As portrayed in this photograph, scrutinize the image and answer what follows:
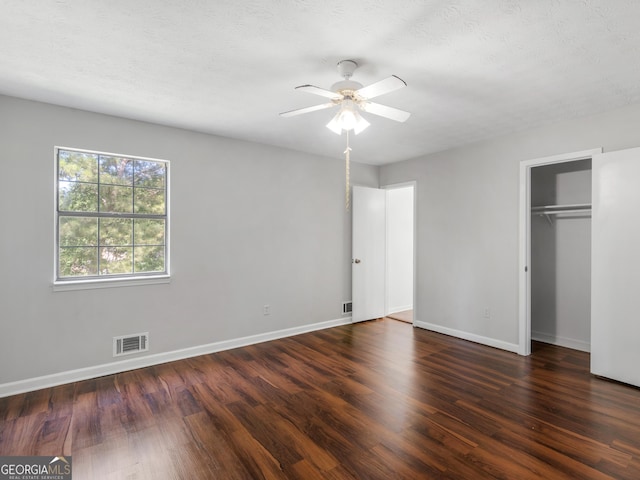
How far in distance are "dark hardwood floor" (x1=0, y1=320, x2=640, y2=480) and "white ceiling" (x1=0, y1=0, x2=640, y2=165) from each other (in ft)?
8.29

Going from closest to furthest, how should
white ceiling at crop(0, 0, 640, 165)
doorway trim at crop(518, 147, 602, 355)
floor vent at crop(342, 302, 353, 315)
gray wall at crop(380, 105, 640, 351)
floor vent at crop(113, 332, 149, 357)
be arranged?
white ceiling at crop(0, 0, 640, 165), floor vent at crop(113, 332, 149, 357), gray wall at crop(380, 105, 640, 351), doorway trim at crop(518, 147, 602, 355), floor vent at crop(342, 302, 353, 315)

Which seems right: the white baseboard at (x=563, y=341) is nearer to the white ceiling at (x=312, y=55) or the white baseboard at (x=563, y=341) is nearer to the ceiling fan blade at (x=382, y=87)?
the white ceiling at (x=312, y=55)

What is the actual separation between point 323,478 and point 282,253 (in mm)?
2923

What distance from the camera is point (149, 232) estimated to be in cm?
360

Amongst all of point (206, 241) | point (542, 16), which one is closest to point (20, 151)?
point (206, 241)

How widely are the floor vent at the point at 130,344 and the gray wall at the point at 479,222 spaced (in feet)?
11.8

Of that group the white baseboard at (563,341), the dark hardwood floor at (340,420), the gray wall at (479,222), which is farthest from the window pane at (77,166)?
the white baseboard at (563,341)

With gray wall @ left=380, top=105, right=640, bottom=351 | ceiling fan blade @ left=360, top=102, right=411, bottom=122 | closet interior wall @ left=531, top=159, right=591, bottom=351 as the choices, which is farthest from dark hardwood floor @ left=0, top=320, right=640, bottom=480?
ceiling fan blade @ left=360, top=102, right=411, bottom=122

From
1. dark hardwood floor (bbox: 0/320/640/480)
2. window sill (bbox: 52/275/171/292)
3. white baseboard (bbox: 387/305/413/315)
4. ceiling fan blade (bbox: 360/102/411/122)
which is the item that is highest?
ceiling fan blade (bbox: 360/102/411/122)

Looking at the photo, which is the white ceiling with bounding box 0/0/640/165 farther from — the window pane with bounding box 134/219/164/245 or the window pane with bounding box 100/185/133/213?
the window pane with bounding box 134/219/164/245

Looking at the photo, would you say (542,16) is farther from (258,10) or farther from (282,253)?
(282,253)

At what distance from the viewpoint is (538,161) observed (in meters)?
3.65

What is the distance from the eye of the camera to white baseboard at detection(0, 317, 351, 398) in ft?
9.50

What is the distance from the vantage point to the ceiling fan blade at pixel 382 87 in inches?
78.5
